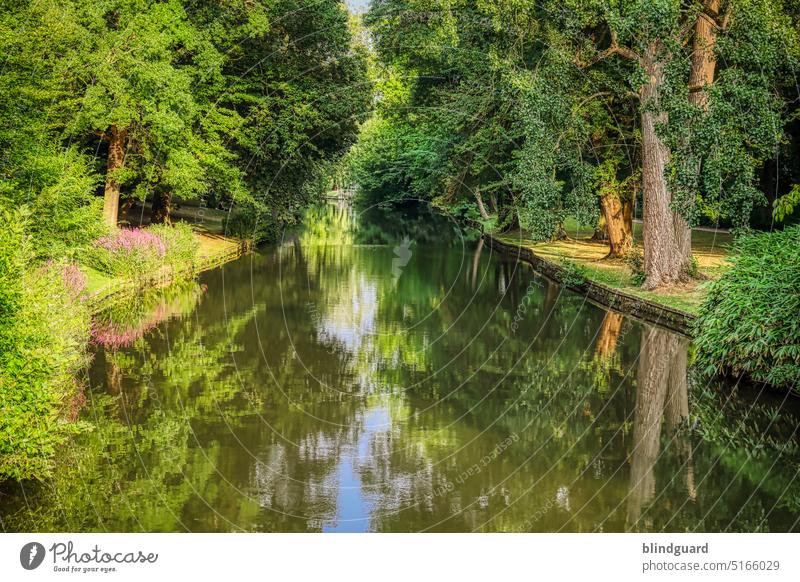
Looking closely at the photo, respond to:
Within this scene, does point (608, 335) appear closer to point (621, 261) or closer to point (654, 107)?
point (654, 107)

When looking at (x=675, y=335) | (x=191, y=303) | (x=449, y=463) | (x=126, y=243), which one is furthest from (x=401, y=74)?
(x=449, y=463)

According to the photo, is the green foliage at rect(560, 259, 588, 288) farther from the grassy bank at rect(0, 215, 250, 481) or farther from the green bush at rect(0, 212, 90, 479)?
the green bush at rect(0, 212, 90, 479)

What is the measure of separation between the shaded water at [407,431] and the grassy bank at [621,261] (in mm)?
2264

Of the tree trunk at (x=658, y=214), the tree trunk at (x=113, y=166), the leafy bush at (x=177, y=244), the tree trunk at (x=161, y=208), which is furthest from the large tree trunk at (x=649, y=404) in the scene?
the tree trunk at (x=161, y=208)

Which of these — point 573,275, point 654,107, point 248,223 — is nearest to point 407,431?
point 654,107

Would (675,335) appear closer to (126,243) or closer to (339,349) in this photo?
(339,349)

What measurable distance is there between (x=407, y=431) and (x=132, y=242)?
20.2m

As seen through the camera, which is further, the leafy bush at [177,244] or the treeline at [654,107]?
the leafy bush at [177,244]

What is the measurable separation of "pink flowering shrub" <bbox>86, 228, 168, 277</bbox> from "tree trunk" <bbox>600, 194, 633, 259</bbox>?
17.0m

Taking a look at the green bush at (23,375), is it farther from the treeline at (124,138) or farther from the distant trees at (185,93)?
the distant trees at (185,93)

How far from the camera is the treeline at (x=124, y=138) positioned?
37.9 feet

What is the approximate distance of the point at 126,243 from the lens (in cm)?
3117

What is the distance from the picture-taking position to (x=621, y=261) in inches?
1481
